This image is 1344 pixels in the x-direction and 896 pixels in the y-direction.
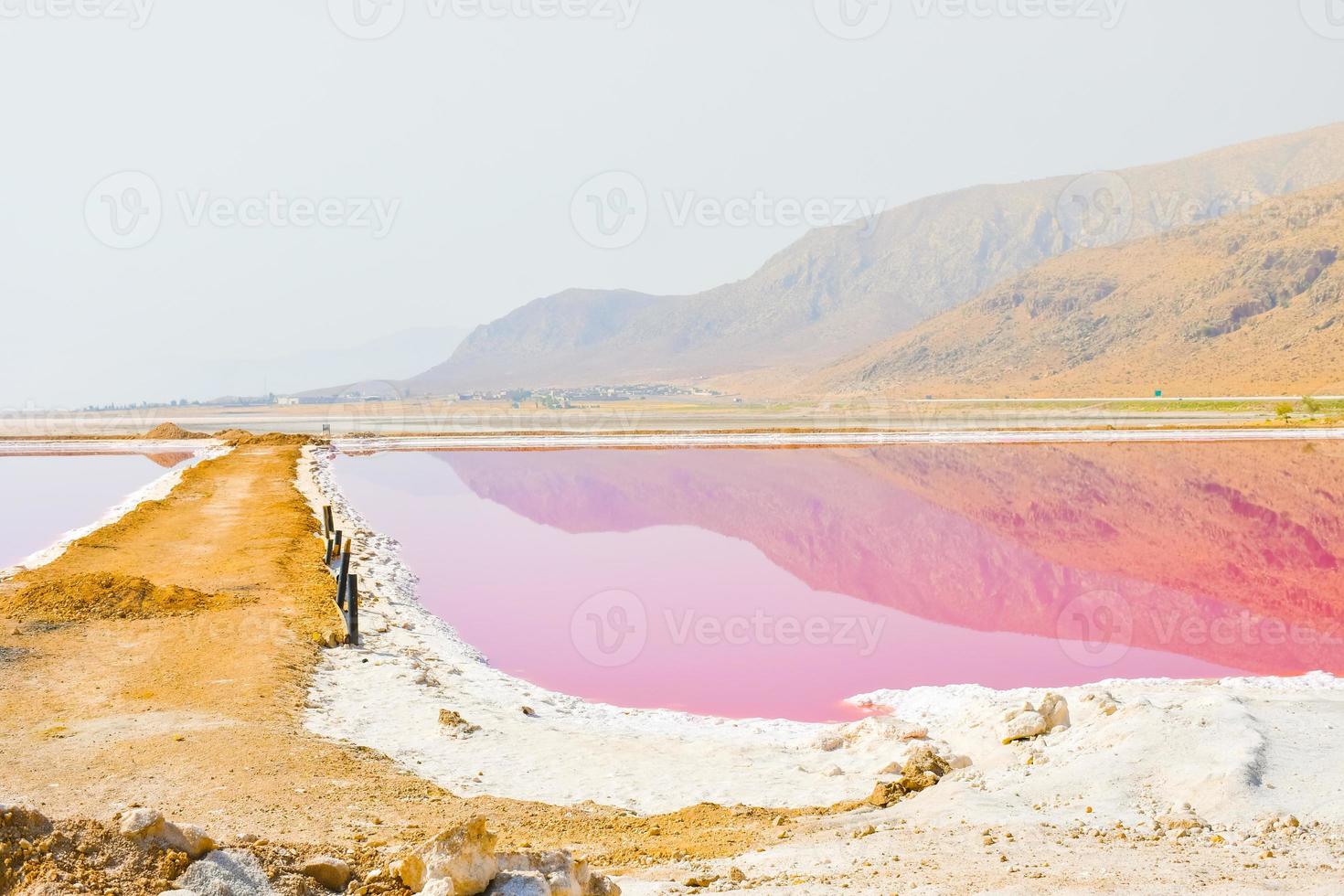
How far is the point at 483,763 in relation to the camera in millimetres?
8422

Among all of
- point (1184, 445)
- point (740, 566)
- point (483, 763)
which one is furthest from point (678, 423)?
point (483, 763)

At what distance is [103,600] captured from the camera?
1332 cm

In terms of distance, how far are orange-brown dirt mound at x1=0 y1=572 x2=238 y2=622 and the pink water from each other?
10.7ft

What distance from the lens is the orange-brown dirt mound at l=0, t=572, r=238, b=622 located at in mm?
12922

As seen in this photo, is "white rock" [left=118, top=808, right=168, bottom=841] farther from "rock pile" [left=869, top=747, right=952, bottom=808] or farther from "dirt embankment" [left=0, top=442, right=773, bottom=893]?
"rock pile" [left=869, top=747, right=952, bottom=808]

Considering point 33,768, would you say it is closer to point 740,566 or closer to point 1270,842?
point 1270,842

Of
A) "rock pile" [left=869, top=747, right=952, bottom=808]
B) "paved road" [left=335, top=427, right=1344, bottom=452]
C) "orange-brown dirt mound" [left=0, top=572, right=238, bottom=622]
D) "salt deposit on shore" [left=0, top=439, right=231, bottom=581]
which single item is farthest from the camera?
"paved road" [left=335, top=427, right=1344, bottom=452]

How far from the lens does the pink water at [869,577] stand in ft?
38.4

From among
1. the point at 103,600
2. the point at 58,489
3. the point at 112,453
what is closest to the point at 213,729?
the point at 103,600

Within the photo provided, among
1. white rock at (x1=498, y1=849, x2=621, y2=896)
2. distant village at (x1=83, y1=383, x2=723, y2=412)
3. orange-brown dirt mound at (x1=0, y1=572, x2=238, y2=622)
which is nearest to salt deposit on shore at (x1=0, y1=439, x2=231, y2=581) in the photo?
orange-brown dirt mound at (x1=0, y1=572, x2=238, y2=622)

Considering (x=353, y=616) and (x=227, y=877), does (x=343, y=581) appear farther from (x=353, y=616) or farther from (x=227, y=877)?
(x=227, y=877)

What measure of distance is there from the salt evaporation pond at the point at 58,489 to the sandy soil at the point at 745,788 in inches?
399

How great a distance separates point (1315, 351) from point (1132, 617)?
266ft

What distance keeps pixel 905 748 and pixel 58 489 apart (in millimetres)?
31468
